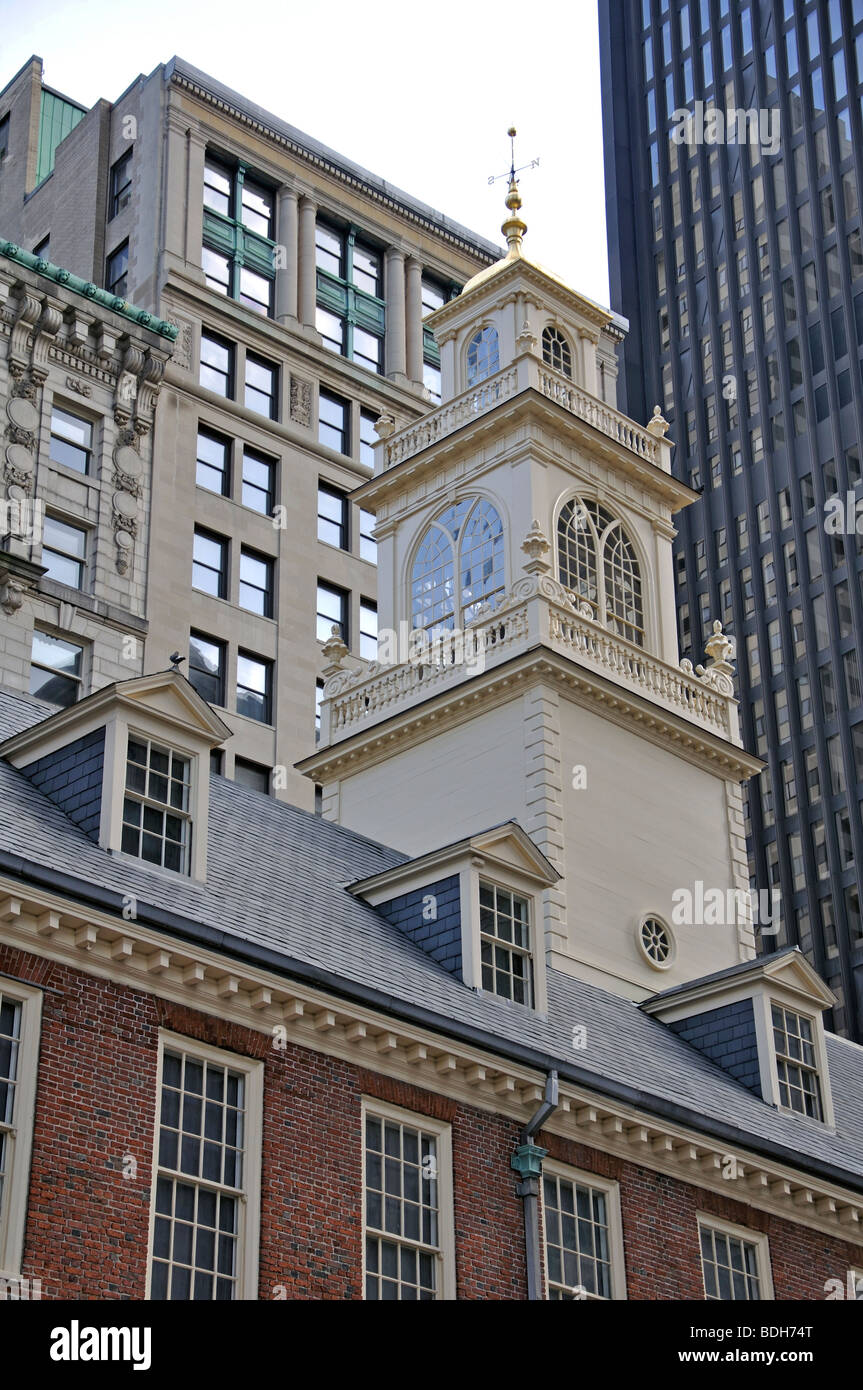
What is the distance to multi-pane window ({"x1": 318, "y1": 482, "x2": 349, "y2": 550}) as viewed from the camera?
6291cm

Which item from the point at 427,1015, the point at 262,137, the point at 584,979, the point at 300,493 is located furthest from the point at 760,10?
the point at 427,1015

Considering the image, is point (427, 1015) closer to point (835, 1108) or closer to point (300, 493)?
point (835, 1108)

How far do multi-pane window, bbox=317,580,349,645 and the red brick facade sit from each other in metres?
36.3

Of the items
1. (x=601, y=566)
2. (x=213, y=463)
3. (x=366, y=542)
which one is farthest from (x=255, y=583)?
(x=601, y=566)

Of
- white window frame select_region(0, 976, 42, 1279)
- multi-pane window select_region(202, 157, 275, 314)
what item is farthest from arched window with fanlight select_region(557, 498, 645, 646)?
multi-pane window select_region(202, 157, 275, 314)

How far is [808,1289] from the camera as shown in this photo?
26.9 m

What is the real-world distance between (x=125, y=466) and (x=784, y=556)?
54.5 m

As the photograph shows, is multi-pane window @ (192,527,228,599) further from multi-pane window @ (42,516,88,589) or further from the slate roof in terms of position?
the slate roof

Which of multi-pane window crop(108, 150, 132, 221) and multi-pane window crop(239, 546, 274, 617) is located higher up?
multi-pane window crop(108, 150, 132, 221)

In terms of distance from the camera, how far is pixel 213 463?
199ft

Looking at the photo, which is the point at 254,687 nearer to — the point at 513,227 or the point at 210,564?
the point at 210,564

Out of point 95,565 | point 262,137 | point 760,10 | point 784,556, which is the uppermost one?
point 760,10

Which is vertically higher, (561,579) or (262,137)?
(262,137)
